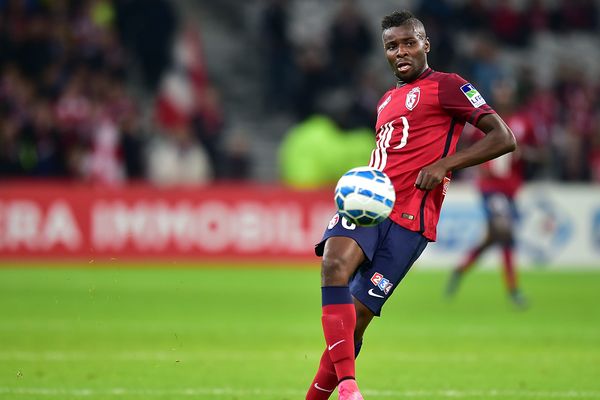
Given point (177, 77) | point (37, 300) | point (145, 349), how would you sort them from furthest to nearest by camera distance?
point (177, 77) → point (37, 300) → point (145, 349)

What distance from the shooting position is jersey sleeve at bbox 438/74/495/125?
6082 mm

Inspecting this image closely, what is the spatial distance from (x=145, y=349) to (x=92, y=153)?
10.9 meters

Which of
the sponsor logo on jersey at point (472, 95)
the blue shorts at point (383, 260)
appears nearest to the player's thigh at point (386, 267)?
the blue shorts at point (383, 260)

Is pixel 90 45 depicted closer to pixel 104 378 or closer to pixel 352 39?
pixel 352 39

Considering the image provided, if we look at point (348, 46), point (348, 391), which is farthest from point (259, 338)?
point (348, 46)

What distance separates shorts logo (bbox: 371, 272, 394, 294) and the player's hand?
1.80 feet

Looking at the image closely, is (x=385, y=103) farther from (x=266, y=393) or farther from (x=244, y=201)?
(x=244, y=201)

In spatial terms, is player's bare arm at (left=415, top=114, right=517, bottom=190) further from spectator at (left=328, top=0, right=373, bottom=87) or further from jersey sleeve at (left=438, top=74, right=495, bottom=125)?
spectator at (left=328, top=0, right=373, bottom=87)

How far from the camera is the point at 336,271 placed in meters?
5.93

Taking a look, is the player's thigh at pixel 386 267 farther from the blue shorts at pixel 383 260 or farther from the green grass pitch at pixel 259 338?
the green grass pitch at pixel 259 338

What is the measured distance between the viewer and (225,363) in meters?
9.17

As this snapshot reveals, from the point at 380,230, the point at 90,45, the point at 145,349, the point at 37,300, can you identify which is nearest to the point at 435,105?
the point at 380,230

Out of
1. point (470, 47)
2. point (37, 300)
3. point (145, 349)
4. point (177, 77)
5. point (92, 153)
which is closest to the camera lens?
point (145, 349)

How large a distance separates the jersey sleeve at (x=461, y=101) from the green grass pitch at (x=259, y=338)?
2162mm
